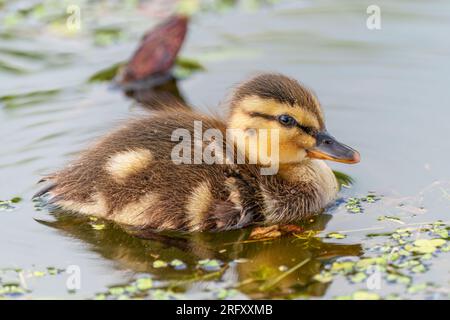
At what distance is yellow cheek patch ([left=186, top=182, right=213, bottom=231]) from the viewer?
470 centimetres

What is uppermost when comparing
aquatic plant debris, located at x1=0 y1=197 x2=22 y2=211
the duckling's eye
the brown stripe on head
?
the brown stripe on head

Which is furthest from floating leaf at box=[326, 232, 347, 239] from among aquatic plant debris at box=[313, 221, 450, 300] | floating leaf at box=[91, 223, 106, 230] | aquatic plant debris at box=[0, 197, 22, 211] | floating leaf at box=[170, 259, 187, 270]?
aquatic plant debris at box=[0, 197, 22, 211]

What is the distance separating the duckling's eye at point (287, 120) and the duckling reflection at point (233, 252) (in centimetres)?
49

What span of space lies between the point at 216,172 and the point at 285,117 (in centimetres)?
46

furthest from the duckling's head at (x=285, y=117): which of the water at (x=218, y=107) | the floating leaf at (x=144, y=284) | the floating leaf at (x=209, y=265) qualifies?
the floating leaf at (x=144, y=284)

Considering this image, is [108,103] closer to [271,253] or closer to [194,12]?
[194,12]

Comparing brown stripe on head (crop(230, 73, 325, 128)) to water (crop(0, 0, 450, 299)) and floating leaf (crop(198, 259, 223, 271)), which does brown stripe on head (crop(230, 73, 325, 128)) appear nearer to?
water (crop(0, 0, 450, 299))

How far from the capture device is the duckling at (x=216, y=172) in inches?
186

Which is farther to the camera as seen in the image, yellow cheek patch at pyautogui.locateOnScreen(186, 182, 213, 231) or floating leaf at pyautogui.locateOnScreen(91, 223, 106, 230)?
floating leaf at pyautogui.locateOnScreen(91, 223, 106, 230)

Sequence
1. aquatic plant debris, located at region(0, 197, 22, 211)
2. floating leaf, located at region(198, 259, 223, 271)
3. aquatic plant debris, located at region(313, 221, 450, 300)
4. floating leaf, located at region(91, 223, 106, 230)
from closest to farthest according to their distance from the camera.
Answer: aquatic plant debris, located at region(313, 221, 450, 300) → floating leaf, located at region(198, 259, 223, 271) → floating leaf, located at region(91, 223, 106, 230) → aquatic plant debris, located at region(0, 197, 22, 211)

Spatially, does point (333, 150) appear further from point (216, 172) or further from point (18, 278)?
point (18, 278)

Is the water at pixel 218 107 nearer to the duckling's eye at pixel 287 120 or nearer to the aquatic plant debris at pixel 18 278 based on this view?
the aquatic plant debris at pixel 18 278

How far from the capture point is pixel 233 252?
15.0 feet

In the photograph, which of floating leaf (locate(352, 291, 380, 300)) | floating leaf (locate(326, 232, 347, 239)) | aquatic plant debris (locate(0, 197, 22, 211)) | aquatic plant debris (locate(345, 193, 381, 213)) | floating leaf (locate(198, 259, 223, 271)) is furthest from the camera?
aquatic plant debris (locate(0, 197, 22, 211))
